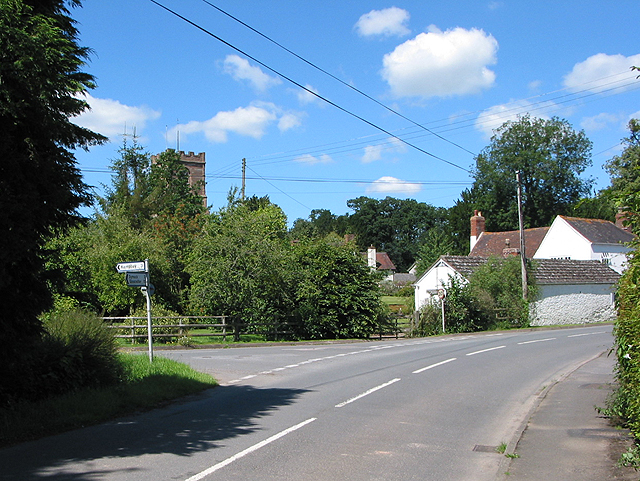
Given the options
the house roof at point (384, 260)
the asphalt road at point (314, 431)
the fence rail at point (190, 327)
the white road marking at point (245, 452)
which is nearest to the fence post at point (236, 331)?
the fence rail at point (190, 327)

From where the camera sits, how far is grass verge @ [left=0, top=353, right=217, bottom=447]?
27.9 ft

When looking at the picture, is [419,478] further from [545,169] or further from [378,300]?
[545,169]

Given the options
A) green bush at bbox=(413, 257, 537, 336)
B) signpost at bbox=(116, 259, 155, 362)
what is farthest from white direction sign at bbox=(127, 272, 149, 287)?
green bush at bbox=(413, 257, 537, 336)

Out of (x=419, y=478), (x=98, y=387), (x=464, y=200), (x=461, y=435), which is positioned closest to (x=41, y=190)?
(x=98, y=387)

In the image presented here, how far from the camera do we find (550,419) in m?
9.97

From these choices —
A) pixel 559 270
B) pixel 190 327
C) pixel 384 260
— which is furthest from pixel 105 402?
pixel 384 260

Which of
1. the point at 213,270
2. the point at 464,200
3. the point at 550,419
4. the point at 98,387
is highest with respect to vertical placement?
the point at 464,200

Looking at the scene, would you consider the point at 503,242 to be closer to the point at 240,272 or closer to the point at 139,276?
the point at 240,272

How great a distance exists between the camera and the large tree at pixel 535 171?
245 feet

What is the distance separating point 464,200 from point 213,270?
64.2 metres

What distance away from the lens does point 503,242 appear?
62656 millimetres

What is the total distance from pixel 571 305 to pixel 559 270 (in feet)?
9.04

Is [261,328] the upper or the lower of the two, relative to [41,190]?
lower

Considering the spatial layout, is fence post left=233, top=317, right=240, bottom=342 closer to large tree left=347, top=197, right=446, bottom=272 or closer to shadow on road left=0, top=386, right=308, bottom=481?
shadow on road left=0, top=386, right=308, bottom=481
